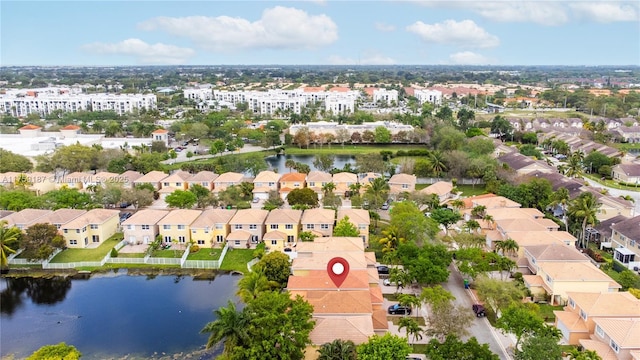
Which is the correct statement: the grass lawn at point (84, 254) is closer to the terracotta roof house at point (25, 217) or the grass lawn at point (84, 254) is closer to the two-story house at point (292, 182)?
the terracotta roof house at point (25, 217)

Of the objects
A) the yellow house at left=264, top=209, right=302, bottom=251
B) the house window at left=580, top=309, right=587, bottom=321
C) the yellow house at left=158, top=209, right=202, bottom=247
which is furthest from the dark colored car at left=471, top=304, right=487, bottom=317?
the yellow house at left=158, top=209, right=202, bottom=247

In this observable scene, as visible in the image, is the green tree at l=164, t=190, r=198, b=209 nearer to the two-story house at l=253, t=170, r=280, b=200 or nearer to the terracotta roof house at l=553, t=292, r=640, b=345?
the two-story house at l=253, t=170, r=280, b=200

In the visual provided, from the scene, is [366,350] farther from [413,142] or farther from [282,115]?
[282,115]

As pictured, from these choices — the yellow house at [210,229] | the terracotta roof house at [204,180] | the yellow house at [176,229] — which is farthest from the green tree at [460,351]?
the terracotta roof house at [204,180]

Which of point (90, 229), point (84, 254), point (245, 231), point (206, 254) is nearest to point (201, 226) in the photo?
point (206, 254)

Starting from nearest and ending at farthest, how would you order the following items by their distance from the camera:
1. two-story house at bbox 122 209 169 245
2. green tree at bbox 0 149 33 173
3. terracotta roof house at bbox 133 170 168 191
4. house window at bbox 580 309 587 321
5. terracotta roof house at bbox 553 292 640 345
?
terracotta roof house at bbox 553 292 640 345 → house window at bbox 580 309 587 321 → two-story house at bbox 122 209 169 245 → terracotta roof house at bbox 133 170 168 191 → green tree at bbox 0 149 33 173

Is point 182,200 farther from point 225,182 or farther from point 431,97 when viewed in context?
point 431,97
